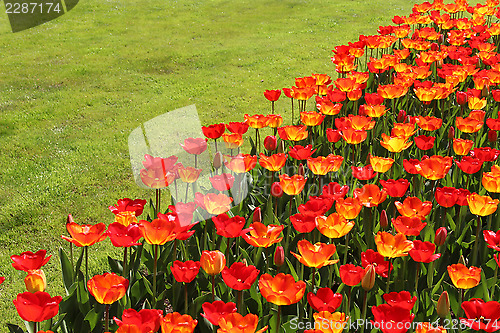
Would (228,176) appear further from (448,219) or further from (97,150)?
(97,150)

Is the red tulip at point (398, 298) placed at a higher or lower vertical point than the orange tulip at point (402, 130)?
lower

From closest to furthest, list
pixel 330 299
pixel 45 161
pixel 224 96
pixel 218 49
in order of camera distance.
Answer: pixel 330 299, pixel 45 161, pixel 224 96, pixel 218 49

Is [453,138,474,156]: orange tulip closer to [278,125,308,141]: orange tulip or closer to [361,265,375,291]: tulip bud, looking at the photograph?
[278,125,308,141]: orange tulip

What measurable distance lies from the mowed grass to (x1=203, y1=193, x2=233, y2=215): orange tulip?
1.75m

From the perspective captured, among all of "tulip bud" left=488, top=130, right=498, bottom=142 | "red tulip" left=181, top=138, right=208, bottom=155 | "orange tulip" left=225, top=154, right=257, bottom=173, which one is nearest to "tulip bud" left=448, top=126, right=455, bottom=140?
"tulip bud" left=488, top=130, right=498, bottom=142

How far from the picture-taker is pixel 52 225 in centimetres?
454

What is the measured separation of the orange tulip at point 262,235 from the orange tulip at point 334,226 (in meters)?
0.19

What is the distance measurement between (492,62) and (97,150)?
4484mm

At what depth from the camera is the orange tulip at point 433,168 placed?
9.09ft

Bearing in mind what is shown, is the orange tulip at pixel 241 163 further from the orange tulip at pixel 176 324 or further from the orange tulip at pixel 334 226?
the orange tulip at pixel 176 324

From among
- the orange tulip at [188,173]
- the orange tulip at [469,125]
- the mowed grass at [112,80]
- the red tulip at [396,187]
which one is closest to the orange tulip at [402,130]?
the orange tulip at [469,125]

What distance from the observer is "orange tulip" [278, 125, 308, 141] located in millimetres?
3443

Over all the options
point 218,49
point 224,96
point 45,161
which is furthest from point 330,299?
point 218,49

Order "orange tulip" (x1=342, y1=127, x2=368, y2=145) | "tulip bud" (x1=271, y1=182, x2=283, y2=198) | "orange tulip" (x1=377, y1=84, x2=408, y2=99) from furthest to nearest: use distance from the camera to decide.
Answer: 1. "orange tulip" (x1=377, y1=84, x2=408, y2=99)
2. "orange tulip" (x1=342, y1=127, x2=368, y2=145)
3. "tulip bud" (x1=271, y1=182, x2=283, y2=198)
